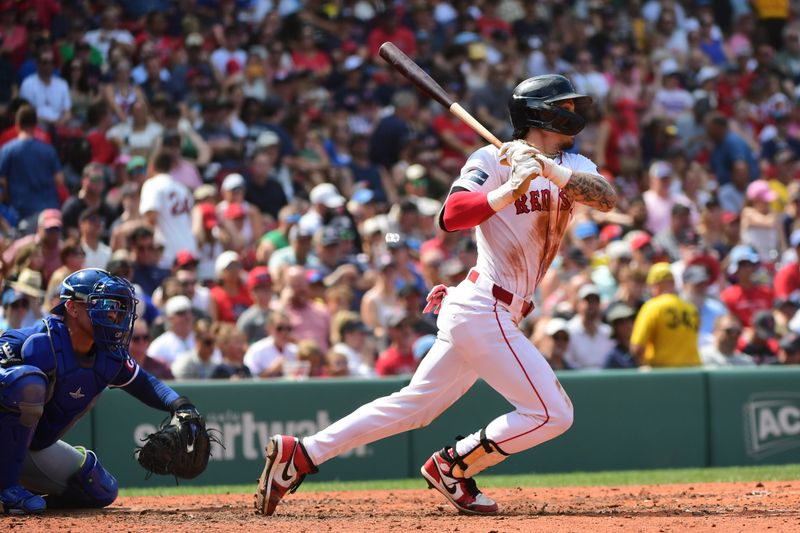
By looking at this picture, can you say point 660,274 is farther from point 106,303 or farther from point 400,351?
point 106,303

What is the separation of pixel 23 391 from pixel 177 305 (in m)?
4.09

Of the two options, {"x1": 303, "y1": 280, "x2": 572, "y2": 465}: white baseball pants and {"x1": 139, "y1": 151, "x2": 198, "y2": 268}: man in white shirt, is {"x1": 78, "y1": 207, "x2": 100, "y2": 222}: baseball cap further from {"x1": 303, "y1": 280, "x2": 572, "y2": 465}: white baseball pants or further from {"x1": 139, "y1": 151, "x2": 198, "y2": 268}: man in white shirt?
{"x1": 303, "y1": 280, "x2": 572, "y2": 465}: white baseball pants

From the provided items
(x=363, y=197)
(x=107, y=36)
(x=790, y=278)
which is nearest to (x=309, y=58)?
(x=107, y=36)

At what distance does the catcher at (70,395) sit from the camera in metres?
6.27

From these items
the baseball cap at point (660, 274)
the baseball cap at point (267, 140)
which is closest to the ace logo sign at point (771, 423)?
the baseball cap at point (660, 274)

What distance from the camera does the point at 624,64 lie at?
57.8ft

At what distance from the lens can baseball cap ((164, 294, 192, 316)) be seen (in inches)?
401

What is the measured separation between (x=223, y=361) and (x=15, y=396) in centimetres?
422

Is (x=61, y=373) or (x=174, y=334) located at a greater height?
(x=174, y=334)

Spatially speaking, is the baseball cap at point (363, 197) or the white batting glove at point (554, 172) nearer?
the white batting glove at point (554, 172)

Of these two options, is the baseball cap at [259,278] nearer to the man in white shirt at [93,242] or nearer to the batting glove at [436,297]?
the man in white shirt at [93,242]

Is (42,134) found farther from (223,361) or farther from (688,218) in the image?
(688,218)

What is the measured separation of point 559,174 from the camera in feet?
19.5

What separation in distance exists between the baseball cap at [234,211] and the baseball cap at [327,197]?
0.78m
